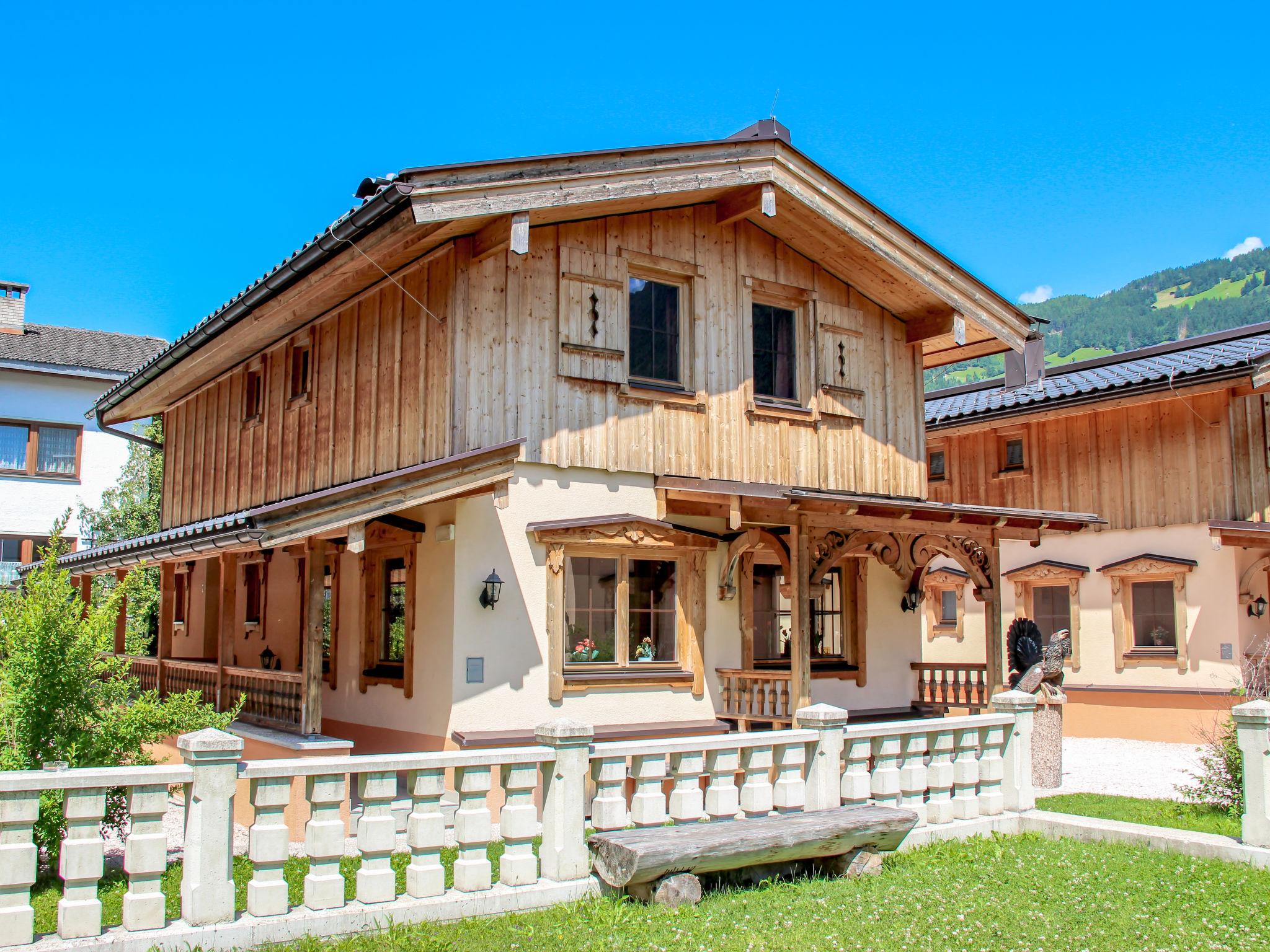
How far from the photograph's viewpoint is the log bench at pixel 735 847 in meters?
7.09

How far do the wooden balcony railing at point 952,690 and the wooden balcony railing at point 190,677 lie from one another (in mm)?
9040

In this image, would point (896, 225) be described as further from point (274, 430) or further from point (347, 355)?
point (274, 430)

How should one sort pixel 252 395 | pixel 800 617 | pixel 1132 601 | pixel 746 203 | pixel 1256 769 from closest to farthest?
pixel 1256 769
pixel 800 617
pixel 746 203
pixel 252 395
pixel 1132 601

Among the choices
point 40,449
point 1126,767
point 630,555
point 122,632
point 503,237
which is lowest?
point 1126,767

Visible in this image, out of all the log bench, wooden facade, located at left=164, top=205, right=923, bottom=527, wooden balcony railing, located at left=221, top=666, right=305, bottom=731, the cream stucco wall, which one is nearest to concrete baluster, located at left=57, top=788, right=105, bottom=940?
the log bench

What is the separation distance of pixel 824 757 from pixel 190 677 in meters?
9.14

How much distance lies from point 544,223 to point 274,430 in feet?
18.2

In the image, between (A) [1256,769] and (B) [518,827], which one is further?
(A) [1256,769]

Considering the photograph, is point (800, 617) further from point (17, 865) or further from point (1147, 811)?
point (17, 865)

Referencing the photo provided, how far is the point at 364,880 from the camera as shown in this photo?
21.5ft

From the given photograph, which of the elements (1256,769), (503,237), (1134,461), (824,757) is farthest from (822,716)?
(1134,461)

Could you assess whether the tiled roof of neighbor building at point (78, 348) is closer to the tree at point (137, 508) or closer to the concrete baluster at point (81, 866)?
the tree at point (137, 508)

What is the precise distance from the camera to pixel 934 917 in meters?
7.18

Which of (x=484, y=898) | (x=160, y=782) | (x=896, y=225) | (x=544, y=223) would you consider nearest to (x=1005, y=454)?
Answer: (x=896, y=225)
